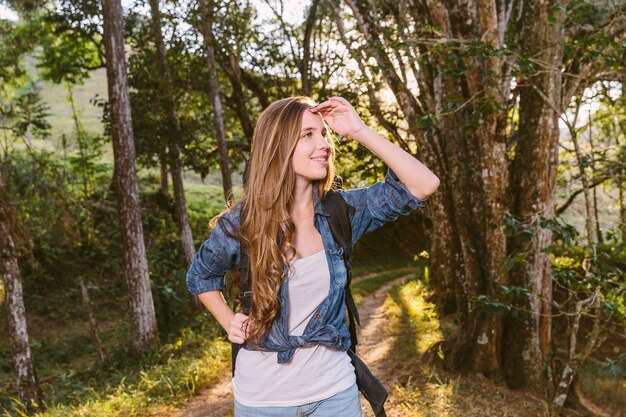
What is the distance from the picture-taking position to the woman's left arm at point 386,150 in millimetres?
2455

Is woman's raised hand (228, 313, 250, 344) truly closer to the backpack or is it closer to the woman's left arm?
the backpack

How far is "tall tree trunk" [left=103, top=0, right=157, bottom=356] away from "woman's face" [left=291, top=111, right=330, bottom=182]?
8.52 metres

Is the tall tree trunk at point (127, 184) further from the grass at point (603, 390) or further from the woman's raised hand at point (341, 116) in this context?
the woman's raised hand at point (341, 116)

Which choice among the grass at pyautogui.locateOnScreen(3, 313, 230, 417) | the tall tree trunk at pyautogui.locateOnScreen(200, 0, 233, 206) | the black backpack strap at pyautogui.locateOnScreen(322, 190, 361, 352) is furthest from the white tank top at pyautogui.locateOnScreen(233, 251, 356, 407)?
the tall tree trunk at pyautogui.locateOnScreen(200, 0, 233, 206)

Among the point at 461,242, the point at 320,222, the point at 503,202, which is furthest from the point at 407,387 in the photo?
the point at 320,222

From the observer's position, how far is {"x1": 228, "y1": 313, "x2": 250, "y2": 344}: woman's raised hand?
242 centimetres

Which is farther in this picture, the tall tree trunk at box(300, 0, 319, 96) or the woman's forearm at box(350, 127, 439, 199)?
the tall tree trunk at box(300, 0, 319, 96)

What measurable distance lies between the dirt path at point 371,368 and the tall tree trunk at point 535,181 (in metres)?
1.84

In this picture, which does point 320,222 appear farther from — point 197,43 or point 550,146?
point 197,43

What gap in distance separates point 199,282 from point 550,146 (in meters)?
4.83

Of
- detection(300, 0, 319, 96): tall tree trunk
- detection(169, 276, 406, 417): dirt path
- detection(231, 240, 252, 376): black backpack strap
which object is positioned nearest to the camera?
detection(231, 240, 252, 376): black backpack strap

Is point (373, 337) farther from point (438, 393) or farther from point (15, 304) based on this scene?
point (15, 304)

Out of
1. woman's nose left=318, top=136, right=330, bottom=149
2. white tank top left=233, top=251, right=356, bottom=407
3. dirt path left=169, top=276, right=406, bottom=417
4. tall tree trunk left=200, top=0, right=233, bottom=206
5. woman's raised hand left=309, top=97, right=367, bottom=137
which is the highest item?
tall tree trunk left=200, top=0, right=233, bottom=206

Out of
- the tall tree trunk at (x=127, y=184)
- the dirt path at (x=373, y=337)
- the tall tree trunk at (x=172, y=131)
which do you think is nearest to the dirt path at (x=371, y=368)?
the dirt path at (x=373, y=337)
